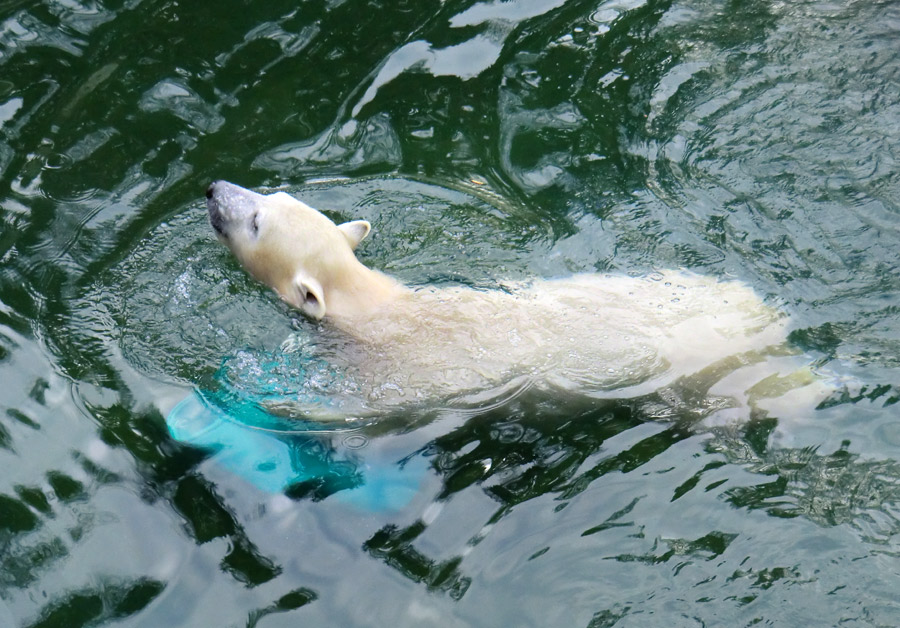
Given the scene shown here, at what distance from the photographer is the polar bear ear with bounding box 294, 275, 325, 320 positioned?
15.9ft

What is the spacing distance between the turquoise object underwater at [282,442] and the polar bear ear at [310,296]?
0.26 metres

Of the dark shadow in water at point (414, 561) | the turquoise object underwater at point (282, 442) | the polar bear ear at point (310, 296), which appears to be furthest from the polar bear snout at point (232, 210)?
the dark shadow in water at point (414, 561)

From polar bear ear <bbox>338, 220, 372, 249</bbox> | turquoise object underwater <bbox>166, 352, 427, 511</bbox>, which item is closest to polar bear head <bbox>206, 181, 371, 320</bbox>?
polar bear ear <bbox>338, 220, 372, 249</bbox>

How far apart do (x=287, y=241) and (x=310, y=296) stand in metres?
0.38

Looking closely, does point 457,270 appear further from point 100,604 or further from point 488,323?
point 100,604

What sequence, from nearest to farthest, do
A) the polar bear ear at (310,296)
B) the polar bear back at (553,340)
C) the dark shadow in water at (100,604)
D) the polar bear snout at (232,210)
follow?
the dark shadow in water at (100,604), the polar bear back at (553,340), the polar bear ear at (310,296), the polar bear snout at (232,210)

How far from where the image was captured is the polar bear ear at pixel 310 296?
4.85m

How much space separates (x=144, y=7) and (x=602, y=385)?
4979mm

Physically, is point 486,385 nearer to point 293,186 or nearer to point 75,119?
point 293,186

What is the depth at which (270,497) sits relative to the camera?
4.17 meters

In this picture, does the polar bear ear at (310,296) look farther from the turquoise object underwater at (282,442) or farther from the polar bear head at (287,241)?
the turquoise object underwater at (282,442)

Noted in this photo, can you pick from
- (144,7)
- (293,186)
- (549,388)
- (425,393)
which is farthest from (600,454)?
(144,7)

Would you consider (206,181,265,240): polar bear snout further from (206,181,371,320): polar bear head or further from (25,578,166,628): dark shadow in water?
(25,578,166,628): dark shadow in water

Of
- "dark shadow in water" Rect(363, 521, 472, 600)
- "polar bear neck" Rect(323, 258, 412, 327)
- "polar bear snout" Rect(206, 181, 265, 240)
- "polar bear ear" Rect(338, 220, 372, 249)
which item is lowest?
"dark shadow in water" Rect(363, 521, 472, 600)
